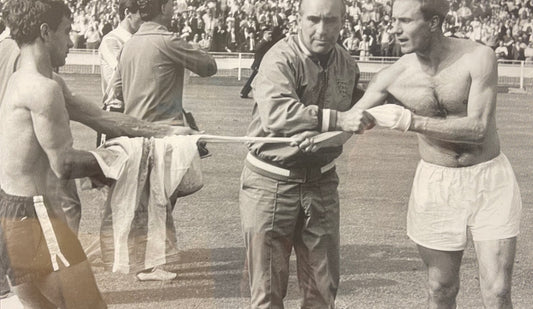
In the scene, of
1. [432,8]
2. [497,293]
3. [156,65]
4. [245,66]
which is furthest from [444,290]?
[245,66]

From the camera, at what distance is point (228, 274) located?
125 inches

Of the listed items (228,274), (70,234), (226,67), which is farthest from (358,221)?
(226,67)

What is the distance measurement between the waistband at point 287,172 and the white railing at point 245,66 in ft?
8.78

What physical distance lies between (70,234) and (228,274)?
118cm

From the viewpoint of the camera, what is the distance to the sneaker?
3082mm

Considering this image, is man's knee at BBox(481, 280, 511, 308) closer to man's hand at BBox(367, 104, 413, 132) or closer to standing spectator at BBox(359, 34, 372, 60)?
A: man's hand at BBox(367, 104, 413, 132)

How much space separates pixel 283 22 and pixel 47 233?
345 cm

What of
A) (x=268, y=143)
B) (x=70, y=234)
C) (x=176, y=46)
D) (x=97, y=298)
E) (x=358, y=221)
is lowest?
(x=358, y=221)

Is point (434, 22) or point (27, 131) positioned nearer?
point (27, 131)

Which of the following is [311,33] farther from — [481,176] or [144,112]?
[144,112]

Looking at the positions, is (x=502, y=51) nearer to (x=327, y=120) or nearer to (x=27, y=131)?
(x=327, y=120)

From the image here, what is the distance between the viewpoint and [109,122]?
7.84 ft

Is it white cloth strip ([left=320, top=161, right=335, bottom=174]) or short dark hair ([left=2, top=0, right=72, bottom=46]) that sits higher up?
short dark hair ([left=2, top=0, right=72, bottom=46])

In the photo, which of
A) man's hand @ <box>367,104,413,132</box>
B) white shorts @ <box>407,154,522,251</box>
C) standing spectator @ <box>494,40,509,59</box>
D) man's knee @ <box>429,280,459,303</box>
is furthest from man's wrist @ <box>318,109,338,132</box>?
standing spectator @ <box>494,40,509,59</box>
